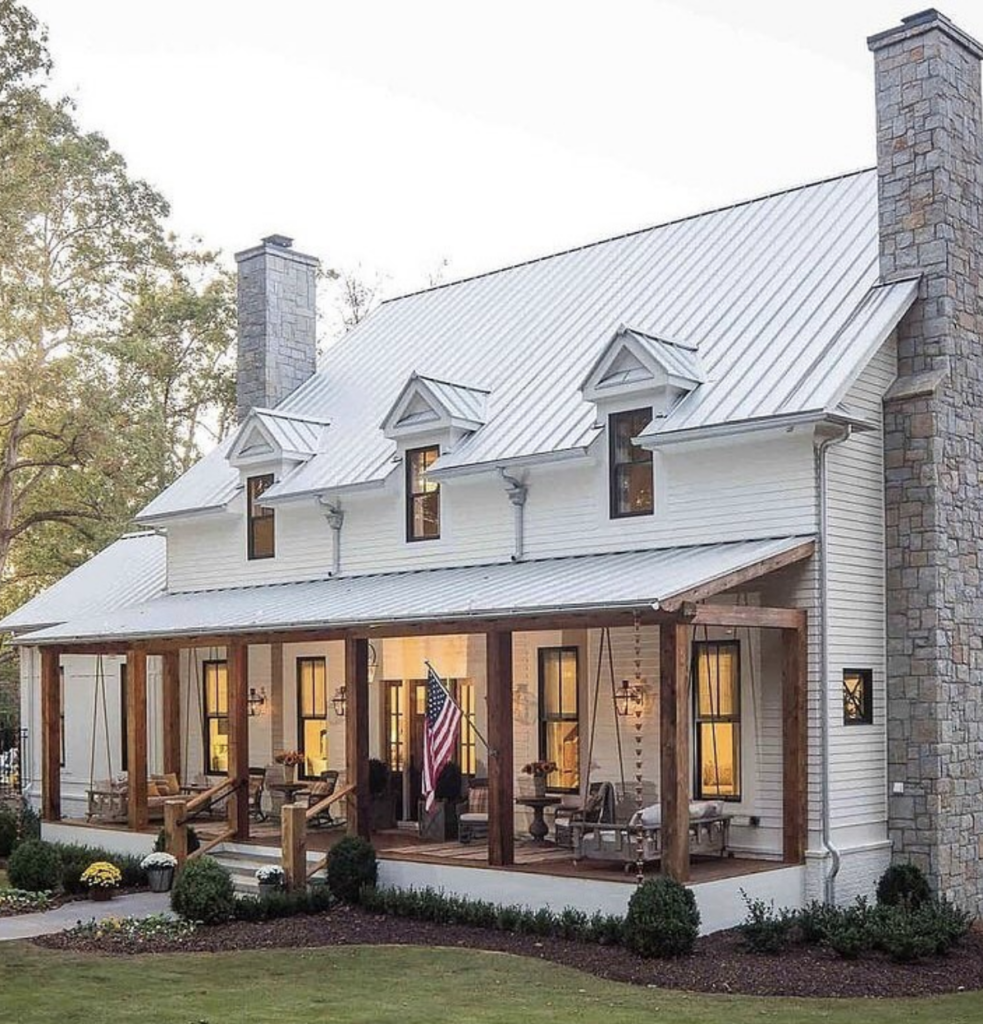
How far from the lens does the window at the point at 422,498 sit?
20.3 metres

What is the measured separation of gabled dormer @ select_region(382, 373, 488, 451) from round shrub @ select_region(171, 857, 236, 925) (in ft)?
21.6

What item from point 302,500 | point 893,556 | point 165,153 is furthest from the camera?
point 165,153

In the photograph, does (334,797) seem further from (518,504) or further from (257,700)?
(257,700)

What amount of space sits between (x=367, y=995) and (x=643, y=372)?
820 cm

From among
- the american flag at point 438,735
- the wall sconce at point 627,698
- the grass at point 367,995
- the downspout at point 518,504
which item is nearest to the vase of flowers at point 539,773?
the wall sconce at point 627,698

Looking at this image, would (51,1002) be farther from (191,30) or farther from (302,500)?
(191,30)

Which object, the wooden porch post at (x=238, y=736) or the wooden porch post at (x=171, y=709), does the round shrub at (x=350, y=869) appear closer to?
the wooden porch post at (x=238, y=736)

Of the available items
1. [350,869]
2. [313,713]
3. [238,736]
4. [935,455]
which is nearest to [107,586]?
[313,713]

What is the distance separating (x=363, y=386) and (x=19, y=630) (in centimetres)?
943

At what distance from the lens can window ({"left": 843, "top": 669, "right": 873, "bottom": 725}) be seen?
53.5 ft

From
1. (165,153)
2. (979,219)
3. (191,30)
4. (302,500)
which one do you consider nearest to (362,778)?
(302,500)

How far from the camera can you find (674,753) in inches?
567

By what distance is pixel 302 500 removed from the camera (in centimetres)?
2172

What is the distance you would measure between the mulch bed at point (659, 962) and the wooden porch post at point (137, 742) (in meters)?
4.80
